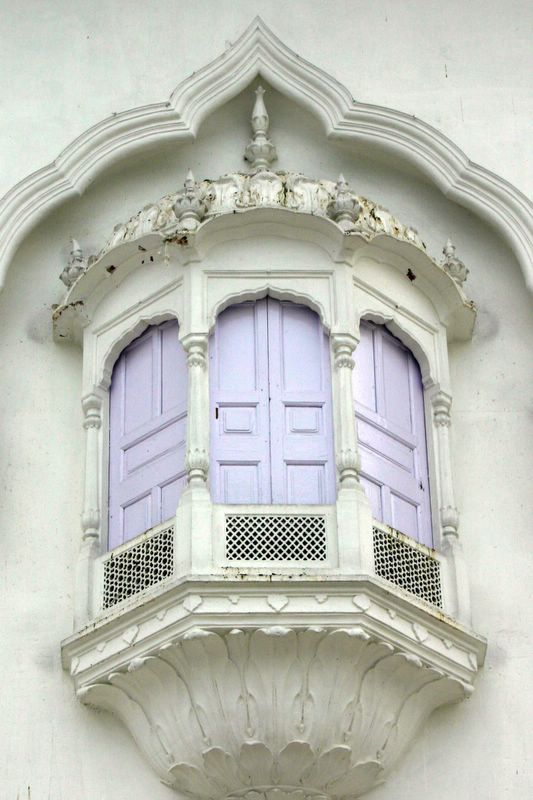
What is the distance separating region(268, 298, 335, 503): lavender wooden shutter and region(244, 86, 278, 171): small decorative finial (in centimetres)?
132

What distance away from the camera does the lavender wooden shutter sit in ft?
37.0

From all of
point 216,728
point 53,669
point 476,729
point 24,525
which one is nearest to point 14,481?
point 24,525

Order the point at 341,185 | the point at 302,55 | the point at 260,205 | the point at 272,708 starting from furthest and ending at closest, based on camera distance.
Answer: the point at 302,55 → the point at 341,185 → the point at 260,205 → the point at 272,708

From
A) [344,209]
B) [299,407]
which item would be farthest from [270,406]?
[344,209]

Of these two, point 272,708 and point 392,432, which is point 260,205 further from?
point 272,708

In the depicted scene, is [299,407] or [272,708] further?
[299,407]

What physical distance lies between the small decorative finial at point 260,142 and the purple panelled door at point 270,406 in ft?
4.30

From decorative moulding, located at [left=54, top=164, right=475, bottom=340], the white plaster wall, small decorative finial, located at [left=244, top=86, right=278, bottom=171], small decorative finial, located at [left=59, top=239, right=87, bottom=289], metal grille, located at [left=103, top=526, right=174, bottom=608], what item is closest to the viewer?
metal grille, located at [left=103, top=526, right=174, bottom=608]

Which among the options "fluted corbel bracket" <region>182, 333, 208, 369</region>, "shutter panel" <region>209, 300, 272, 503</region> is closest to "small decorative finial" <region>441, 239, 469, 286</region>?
"shutter panel" <region>209, 300, 272, 503</region>

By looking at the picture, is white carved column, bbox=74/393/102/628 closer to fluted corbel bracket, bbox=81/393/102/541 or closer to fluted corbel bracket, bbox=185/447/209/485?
fluted corbel bracket, bbox=81/393/102/541

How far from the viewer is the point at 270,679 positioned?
423 inches

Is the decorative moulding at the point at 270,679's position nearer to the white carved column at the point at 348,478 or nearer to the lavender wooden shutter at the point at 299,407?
the white carved column at the point at 348,478

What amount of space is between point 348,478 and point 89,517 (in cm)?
147

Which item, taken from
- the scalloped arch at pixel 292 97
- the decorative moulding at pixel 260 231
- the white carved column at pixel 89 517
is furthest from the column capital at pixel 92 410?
the scalloped arch at pixel 292 97
